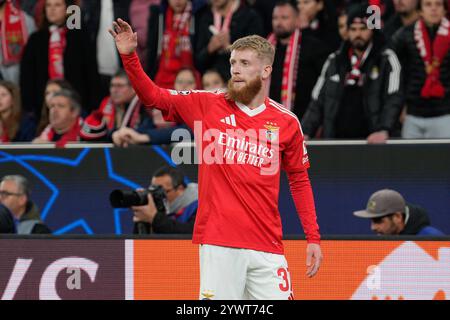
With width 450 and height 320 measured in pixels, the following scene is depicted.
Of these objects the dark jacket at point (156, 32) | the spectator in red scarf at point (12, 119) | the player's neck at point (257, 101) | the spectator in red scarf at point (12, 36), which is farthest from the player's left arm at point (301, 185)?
the spectator in red scarf at point (12, 36)

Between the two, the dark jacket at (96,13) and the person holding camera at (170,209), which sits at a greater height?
the dark jacket at (96,13)

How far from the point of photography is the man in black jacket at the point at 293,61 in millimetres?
11633

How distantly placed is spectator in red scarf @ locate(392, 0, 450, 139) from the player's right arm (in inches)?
177

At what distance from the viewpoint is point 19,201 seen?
10562mm

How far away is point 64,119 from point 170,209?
7.04ft

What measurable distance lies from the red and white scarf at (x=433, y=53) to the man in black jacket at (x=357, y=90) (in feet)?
0.92

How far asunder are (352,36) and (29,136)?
337cm

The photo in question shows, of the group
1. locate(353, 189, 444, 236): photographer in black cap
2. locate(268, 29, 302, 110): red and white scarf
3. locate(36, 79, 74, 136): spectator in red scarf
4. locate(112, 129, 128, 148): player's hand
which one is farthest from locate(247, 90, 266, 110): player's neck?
locate(36, 79, 74, 136): spectator in red scarf

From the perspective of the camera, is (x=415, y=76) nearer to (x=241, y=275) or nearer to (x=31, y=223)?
(x=31, y=223)

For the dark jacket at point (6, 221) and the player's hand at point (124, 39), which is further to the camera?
the dark jacket at point (6, 221)

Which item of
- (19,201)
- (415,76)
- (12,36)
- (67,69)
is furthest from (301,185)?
(12,36)

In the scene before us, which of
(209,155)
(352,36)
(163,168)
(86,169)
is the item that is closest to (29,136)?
(86,169)

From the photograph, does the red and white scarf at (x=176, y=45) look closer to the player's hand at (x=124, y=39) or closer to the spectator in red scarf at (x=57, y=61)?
the spectator in red scarf at (x=57, y=61)

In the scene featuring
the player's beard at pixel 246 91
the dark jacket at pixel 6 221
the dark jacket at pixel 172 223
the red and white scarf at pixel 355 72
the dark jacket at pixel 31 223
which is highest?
the player's beard at pixel 246 91
